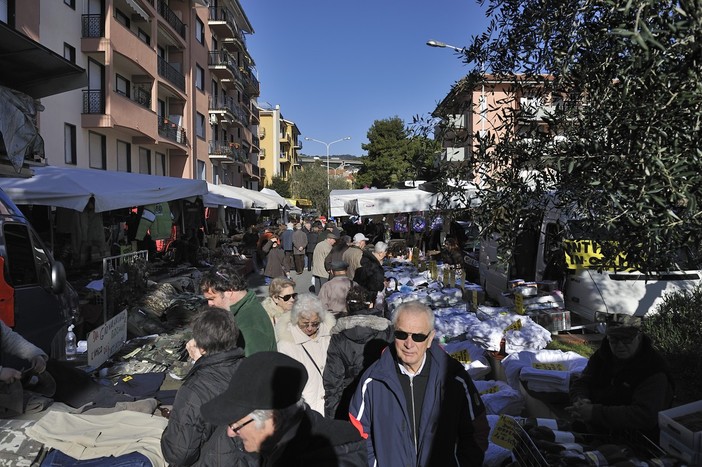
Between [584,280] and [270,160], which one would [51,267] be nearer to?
[584,280]

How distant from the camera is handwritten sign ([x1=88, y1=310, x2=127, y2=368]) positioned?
6.66 meters

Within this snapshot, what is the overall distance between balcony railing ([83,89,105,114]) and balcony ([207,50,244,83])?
19.7 metres

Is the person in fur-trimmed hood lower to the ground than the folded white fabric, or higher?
higher

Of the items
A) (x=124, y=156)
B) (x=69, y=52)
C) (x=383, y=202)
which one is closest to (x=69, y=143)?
(x=69, y=52)

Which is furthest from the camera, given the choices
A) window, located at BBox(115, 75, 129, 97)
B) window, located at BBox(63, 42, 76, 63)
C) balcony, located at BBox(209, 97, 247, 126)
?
balcony, located at BBox(209, 97, 247, 126)

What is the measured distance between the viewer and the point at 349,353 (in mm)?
4141

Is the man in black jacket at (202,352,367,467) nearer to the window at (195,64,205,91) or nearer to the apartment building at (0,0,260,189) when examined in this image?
the apartment building at (0,0,260,189)

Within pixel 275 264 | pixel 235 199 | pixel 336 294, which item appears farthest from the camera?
pixel 235 199

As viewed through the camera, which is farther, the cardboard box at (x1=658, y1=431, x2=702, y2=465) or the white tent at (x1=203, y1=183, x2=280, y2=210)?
the white tent at (x1=203, y1=183, x2=280, y2=210)

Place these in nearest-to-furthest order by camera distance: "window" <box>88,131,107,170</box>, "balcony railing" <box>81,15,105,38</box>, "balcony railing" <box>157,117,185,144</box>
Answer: "balcony railing" <box>81,15,105,38</box> → "window" <box>88,131,107,170</box> → "balcony railing" <box>157,117,185,144</box>

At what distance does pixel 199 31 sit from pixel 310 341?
36914 millimetres

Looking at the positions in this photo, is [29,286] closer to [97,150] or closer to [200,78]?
[97,150]

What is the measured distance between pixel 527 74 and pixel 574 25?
121 cm

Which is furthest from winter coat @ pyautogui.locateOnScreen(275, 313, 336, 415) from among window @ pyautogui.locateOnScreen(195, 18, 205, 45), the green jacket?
window @ pyautogui.locateOnScreen(195, 18, 205, 45)
